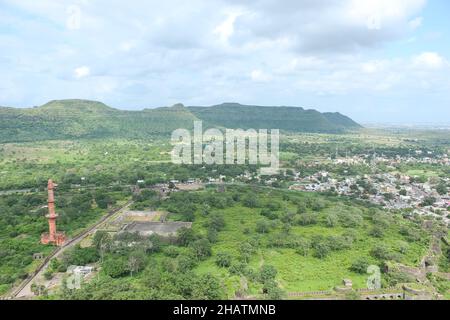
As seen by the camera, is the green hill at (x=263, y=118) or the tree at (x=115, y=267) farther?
the green hill at (x=263, y=118)

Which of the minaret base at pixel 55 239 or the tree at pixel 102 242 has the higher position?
the tree at pixel 102 242

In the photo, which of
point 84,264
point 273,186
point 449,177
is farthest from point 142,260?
point 449,177

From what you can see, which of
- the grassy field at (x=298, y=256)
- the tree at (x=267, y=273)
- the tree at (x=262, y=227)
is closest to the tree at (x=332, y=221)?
the grassy field at (x=298, y=256)

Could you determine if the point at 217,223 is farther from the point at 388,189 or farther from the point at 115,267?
the point at 388,189

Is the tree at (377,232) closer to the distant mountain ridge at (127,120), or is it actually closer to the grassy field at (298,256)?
the grassy field at (298,256)

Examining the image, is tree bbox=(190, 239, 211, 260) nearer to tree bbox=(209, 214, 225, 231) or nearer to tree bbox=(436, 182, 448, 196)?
tree bbox=(209, 214, 225, 231)
